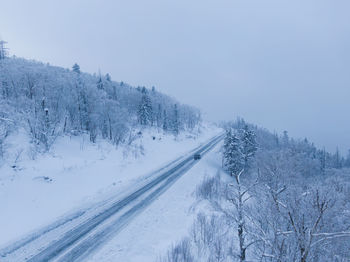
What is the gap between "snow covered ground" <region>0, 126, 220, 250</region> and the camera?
1188 centimetres

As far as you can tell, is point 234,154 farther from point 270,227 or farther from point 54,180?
point 54,180

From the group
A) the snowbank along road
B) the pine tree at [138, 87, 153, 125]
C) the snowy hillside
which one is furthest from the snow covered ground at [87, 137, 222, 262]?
the pine tree at [138, 87, 153, 125]

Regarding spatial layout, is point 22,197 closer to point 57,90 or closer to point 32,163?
point 32,163

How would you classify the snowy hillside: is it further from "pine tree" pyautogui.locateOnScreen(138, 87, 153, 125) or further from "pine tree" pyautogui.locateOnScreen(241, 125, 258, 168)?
"pine tree" pyautogui.locateOnScreen(241, 125, 258, 168)

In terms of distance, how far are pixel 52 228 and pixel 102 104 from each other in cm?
2701

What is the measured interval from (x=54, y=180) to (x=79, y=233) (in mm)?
7813

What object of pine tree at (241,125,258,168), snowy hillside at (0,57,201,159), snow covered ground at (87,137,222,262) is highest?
snowy hillside at (0,57,201,159)

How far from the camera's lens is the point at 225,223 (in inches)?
543

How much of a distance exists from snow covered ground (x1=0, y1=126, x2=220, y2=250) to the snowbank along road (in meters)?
0.95

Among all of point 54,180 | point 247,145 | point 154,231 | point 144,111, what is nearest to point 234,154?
point 247,145

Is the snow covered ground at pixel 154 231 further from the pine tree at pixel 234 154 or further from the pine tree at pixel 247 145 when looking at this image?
the pine tree at pixel 247 145

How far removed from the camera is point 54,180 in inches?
640

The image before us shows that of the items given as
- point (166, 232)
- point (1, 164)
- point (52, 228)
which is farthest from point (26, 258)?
point (1, 164)

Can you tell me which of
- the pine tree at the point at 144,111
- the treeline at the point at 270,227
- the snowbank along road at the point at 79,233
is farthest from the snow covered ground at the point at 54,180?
the pine tree at the point at 144,111
